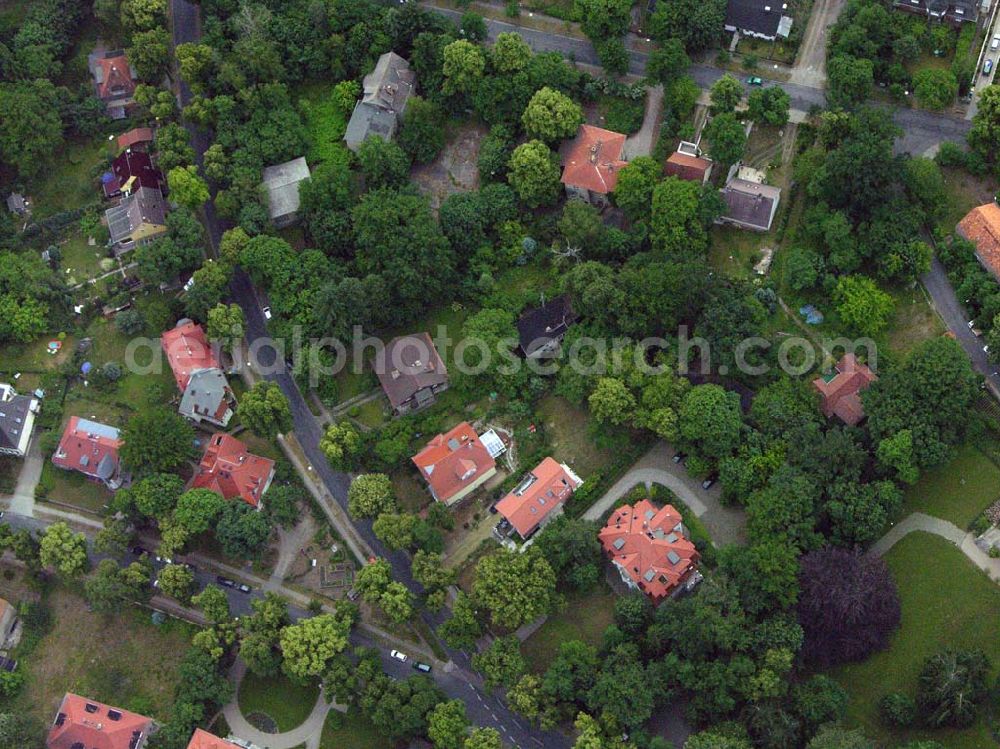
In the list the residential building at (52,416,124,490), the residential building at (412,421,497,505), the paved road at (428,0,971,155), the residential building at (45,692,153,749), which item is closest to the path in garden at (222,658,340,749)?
the residential building at (45,692,153,749)

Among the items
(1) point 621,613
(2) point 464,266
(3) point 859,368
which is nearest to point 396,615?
(1) point 621,613

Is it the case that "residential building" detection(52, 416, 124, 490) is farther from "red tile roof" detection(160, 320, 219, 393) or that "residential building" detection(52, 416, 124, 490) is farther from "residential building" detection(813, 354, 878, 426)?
"residential building" detection(813, 354, 878, 426)

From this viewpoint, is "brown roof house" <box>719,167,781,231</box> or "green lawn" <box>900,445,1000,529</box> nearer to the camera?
"green lawn" <box>900,445,1000,529</box>

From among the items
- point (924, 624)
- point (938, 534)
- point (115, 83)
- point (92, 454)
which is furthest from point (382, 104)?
point (924, 624)

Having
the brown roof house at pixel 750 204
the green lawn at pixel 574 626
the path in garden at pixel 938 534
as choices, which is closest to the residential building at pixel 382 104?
the brown roof house at pixel 750 204

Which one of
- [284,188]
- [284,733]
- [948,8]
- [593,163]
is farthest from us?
[284,188]

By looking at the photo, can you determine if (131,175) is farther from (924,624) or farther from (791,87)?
(924,624)
